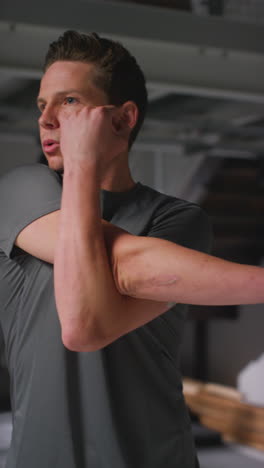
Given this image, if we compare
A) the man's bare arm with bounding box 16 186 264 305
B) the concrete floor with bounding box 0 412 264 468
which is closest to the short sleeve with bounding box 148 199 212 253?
the man's bare arm with bounding box 16 186 264 305

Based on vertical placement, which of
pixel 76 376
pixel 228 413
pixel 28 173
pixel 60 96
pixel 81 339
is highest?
pixel 60 96

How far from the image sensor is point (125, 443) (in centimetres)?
102

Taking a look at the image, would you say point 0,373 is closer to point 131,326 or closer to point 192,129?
point 192,129

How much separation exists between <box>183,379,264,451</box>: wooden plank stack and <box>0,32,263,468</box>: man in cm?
409

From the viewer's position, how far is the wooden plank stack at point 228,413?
4973 millimetres

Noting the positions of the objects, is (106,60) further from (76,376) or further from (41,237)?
(76,376)

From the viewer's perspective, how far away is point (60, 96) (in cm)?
106

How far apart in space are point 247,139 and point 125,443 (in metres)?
1.96

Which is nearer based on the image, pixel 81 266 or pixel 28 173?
pixel 81 266

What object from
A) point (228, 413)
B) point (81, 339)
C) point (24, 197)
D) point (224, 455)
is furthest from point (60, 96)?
point (228, 413)

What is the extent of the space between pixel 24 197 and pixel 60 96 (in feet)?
0.53

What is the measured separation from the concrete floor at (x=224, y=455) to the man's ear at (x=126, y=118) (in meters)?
3.49

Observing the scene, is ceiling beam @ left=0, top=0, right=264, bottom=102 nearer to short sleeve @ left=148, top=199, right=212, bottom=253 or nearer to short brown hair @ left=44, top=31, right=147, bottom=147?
short brown hair @ left=44, top=31, right=147, bottom=147

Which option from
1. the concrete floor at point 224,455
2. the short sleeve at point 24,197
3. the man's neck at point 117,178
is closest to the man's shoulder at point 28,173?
the short sleeve at point 24,197
